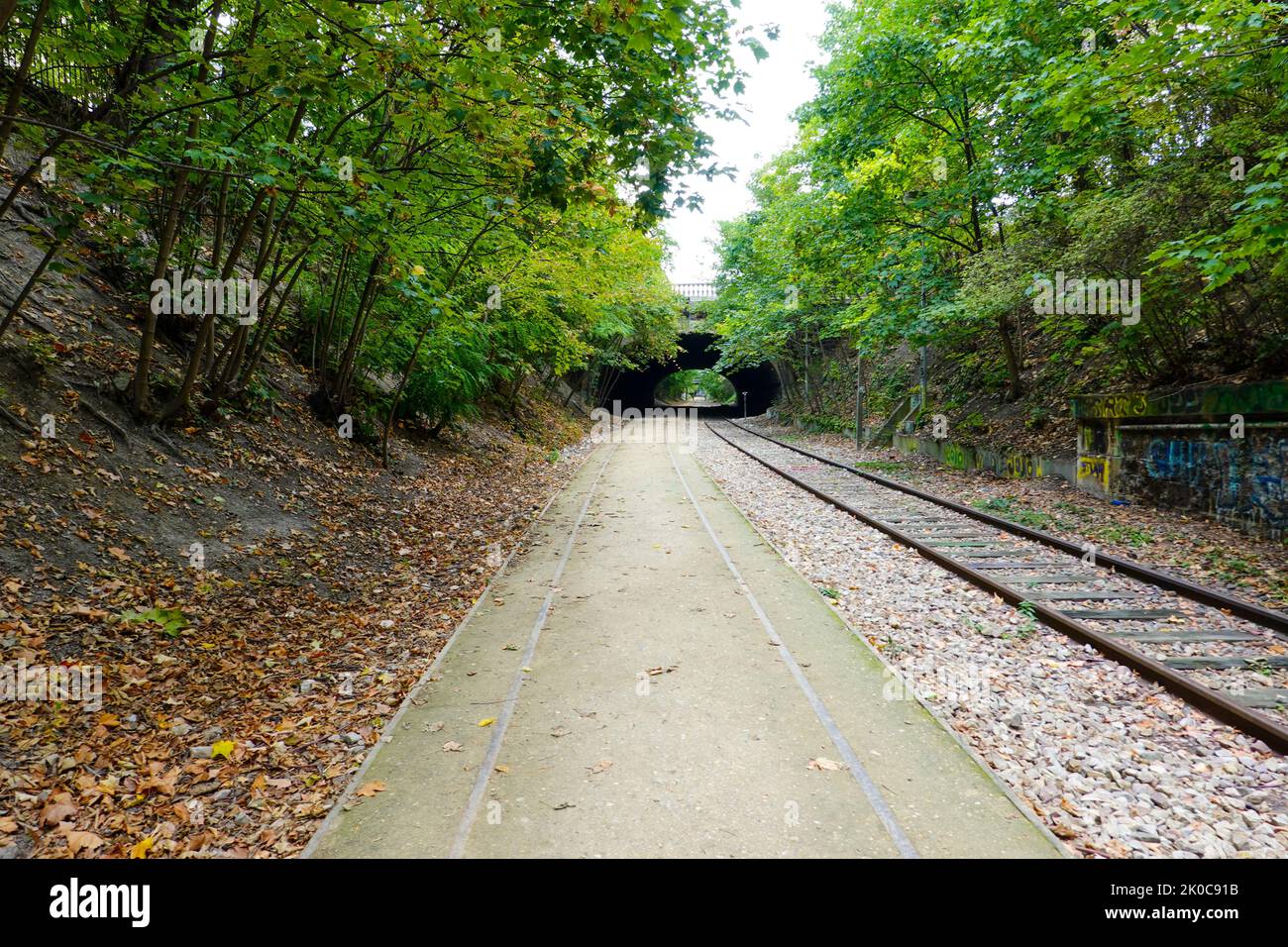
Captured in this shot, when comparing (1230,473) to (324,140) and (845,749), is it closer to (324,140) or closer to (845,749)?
(845,749)

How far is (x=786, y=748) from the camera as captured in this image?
3.96 meters

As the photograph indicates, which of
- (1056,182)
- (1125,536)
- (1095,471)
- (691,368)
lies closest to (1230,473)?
(1125,536)

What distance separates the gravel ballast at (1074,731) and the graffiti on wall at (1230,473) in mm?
4491

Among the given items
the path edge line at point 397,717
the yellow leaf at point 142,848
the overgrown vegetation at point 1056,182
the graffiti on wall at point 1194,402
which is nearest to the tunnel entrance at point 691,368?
the overgrown vegetation at point 1056,182

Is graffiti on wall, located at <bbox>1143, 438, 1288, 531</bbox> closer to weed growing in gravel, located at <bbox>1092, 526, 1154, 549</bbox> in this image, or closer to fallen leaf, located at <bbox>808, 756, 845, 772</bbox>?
weed growing in gravel, located at <bbox>1092, 526, 1154, 549</bbox>

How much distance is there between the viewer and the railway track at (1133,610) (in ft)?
15.0

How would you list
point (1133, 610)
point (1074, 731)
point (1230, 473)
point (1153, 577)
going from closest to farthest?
point (1074, 731) → point (1133, 610) → point (1153, 577) → point (1230, 473)

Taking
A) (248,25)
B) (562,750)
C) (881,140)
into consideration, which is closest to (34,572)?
(562,750)

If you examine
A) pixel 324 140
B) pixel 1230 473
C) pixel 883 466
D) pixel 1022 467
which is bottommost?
pixel 883 466

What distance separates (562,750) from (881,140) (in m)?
14.6

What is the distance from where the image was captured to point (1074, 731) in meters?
4.21

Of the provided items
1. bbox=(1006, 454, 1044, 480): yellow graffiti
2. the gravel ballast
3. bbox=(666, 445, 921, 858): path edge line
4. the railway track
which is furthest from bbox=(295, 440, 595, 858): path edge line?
bbox=(1006, 454, 1044, 480): yellow graffiti

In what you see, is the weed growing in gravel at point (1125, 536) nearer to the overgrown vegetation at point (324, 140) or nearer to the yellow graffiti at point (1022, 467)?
the yellow graffiti at point (1022, 467)

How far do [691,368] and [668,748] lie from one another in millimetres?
46568
